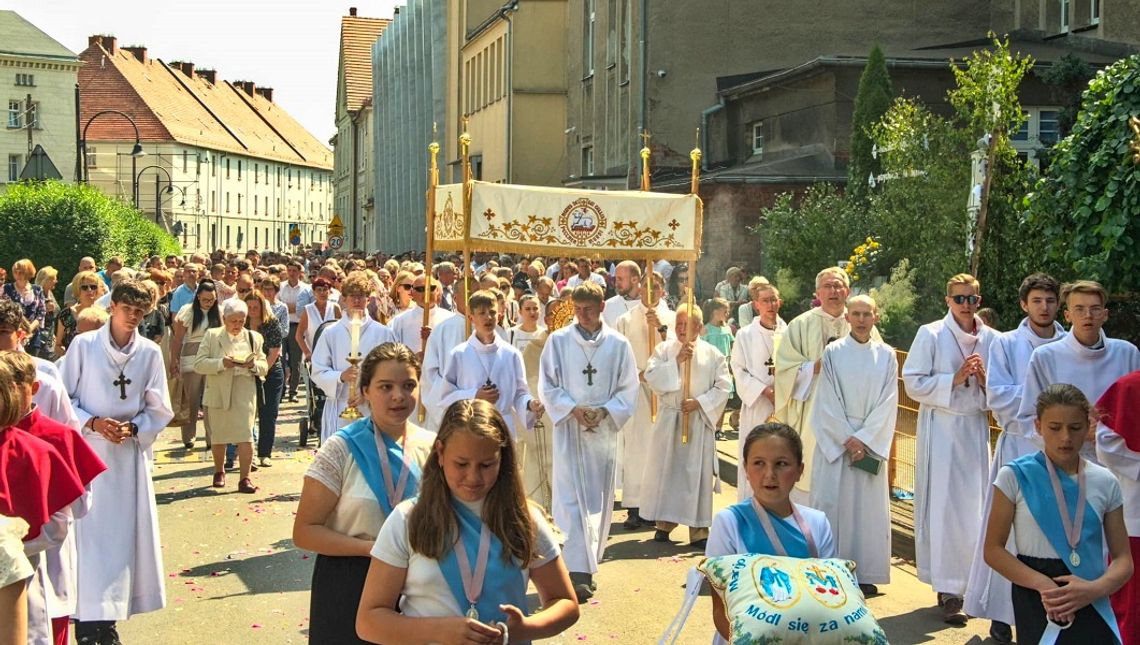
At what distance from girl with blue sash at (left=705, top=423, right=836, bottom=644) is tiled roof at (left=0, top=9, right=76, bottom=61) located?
81.6 m

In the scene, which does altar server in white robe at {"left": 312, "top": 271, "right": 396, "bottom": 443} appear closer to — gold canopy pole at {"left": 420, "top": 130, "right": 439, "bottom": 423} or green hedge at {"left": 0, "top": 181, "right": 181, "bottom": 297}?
gold canopy pole at {"left": 420, "top": 130, "right": 439, "bottom": 423}

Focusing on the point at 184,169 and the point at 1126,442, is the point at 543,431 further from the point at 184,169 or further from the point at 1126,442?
the point at 184,169

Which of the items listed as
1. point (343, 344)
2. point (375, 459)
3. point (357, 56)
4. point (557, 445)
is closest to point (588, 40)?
point (343, 344)

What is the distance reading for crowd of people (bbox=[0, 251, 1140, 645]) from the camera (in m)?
4.60

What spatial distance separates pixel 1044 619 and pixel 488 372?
4850 mm

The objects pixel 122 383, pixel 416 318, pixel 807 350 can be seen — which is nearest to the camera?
pixel 122 383

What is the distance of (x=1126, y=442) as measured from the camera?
7.36 m

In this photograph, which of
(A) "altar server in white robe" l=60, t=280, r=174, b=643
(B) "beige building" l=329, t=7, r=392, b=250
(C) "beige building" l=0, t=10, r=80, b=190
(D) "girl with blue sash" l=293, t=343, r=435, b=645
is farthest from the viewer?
(B) "beige building" l=329, t=7, r=392, b=250

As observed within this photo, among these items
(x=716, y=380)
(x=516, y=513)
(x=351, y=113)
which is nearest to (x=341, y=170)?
(x=351, y=113)

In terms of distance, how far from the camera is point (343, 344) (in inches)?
491

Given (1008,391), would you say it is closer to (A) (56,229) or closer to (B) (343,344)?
(B) (343,344)

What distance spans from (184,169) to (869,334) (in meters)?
91.7

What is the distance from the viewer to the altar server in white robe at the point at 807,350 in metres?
11.0

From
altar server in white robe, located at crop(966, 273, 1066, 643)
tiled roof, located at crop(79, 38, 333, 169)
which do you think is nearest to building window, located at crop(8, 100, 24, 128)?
tiled roof, located at crop(79, 38, 333, 169)
